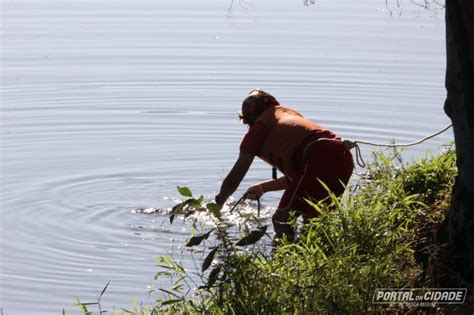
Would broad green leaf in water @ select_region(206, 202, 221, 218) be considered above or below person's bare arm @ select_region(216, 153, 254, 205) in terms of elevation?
below

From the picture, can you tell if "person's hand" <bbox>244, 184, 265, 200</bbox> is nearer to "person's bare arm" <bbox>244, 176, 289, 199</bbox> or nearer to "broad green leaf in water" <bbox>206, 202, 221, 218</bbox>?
"person's bare arm" <bbox>244, 176, 289, 199</bbox>

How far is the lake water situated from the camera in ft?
32.3

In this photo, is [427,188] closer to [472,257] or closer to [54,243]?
[472,257]

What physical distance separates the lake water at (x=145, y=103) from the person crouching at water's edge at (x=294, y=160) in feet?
3.98

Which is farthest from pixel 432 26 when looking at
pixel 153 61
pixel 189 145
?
pixel 189 145

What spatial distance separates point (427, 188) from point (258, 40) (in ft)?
41.1

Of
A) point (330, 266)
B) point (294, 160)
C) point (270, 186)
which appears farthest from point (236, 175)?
point (330, 266)

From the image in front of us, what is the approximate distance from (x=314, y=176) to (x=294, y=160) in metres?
0.25

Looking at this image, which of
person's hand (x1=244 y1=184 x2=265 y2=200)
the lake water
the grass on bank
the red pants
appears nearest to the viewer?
the grass on bank

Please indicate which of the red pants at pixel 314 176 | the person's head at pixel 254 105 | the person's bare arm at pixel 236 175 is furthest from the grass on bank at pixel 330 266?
the person's head at pixel 254 105

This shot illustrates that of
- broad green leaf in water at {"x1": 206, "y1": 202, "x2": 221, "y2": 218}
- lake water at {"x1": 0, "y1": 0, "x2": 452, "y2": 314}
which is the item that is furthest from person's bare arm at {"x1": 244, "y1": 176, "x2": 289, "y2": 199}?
broad green leaf in water at {"x1": 206, "y1": 202, "x2": 221, "y2": 218}

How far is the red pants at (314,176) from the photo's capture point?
27.1ft

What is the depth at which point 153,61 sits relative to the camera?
19.2 metres

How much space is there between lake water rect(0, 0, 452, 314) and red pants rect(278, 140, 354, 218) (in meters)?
1.34
